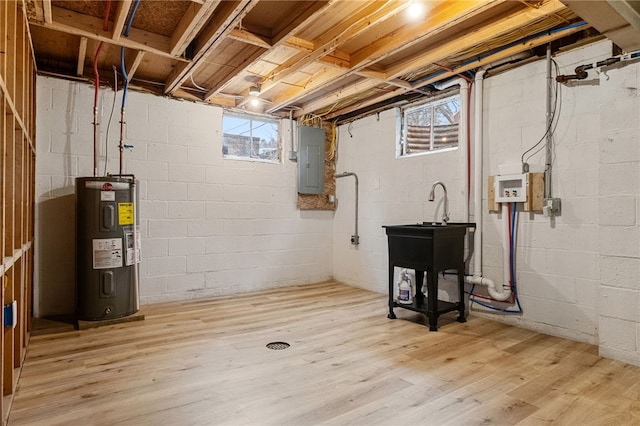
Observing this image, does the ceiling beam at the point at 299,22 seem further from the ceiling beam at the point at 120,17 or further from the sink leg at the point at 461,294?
the sink leg at the point at 461,294

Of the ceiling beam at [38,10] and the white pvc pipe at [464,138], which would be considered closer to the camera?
the ceiling beam at [38,10]

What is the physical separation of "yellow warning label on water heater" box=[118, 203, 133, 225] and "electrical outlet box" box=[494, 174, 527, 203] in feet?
10.3

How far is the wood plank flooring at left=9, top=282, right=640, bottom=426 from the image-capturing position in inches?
69.1

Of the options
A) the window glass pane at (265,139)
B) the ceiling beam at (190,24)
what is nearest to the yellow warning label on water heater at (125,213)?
the ceiling beam at (190,24)

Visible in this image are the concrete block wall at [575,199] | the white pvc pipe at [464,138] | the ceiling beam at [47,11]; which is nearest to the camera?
the ceiling beam at [47,11]

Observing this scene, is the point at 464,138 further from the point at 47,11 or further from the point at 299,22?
the point at 47,11

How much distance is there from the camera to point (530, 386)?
2.04 m

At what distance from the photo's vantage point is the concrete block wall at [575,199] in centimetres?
235

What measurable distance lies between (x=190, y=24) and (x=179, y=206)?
6.73 ft

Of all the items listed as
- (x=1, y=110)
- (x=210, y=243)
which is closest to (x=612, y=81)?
(x=1, y=110)

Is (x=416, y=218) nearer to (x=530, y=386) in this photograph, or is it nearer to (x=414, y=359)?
(x=414, y=359)

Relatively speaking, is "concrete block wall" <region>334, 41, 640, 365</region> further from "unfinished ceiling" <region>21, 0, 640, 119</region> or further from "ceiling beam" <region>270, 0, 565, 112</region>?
"ceiling beam" <region>270, 0, 565, 112</region>

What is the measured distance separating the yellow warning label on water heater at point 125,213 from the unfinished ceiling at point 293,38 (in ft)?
4.03

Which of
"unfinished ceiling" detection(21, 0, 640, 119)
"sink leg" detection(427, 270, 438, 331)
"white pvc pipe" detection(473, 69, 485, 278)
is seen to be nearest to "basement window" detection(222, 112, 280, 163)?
"unfinished ceiling" detection(21, 0, 640, 119)
